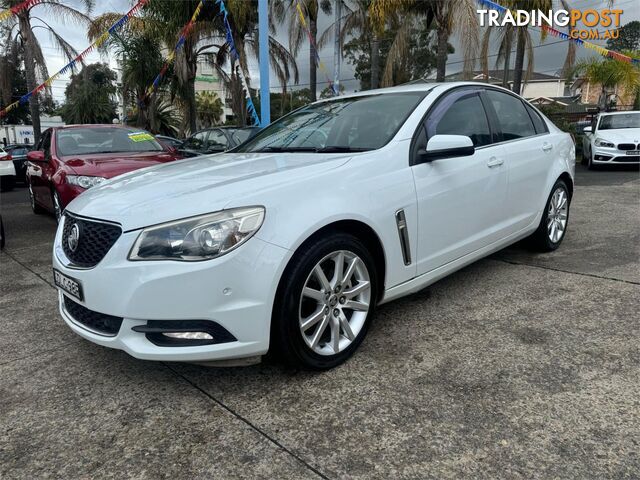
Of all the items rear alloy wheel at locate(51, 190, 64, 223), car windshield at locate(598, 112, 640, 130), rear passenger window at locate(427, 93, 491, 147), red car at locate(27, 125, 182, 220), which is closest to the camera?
rear passenger window at locate(427, 93, 491, 147)

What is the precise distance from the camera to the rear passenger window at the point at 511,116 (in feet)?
12.8

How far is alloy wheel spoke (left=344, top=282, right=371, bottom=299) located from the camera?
2612 mm

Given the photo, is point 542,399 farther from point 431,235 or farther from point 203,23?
point 203,23

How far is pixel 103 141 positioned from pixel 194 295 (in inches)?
210

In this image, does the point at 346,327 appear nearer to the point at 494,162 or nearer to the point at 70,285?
the point at 70,285

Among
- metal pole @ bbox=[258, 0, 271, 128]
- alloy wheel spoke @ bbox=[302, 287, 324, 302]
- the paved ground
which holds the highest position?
metal pole @ bbox=[258, 0, 271, 128]

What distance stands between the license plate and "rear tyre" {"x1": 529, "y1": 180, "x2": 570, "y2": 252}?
3.77m

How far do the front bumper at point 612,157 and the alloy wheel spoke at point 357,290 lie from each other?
1180 centimetres

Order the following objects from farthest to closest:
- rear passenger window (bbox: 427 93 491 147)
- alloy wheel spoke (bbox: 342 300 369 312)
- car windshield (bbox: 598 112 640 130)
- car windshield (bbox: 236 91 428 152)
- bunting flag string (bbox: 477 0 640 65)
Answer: car windshield (bbox: 598 112 640 130), bunting flag string (bbox: 477 0 640 65), rear passenger window (bbox: 427 93 491 147), car windshield (bbox: 236 91 428 152), alloy wheel spoke (bbox: 342 300 369 312)

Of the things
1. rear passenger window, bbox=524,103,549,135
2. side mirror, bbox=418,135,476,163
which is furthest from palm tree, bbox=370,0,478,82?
side mirror, bbox=418,135,476,163

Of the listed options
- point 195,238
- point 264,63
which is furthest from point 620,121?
point 195,238

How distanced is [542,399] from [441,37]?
14387 mm

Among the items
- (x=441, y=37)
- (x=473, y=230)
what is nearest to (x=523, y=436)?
(x=473, y=230)

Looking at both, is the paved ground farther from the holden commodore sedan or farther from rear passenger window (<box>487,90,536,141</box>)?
rear passenger window (<box>487,90,536,141</box>)
